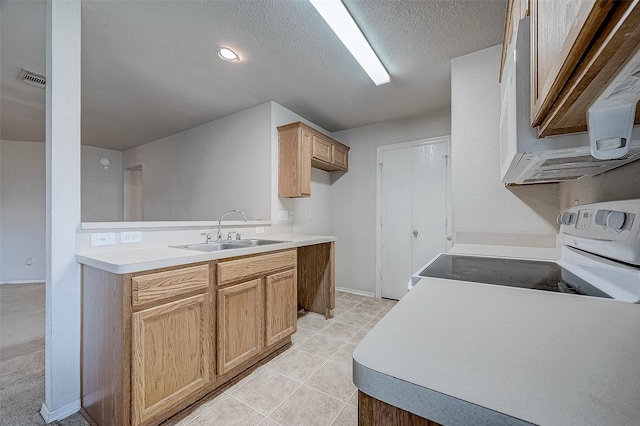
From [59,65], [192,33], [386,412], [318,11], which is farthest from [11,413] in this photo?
[318,11]

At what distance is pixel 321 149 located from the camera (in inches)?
121

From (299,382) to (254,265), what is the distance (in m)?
0.83

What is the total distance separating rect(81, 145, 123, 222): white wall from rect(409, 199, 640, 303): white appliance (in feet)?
20.3

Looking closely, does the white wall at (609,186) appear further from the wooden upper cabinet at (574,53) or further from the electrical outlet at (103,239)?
the electrical outlet at (103,239)

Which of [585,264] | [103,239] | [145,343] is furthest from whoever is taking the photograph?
[103,239]

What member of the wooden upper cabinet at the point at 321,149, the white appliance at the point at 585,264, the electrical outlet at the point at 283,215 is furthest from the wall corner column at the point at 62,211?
the wooden upper cabinet at the point at 321,149

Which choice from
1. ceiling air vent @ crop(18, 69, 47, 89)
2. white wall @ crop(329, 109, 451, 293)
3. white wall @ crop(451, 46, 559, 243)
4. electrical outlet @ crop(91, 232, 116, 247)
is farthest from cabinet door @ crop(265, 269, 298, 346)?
ceiling air vent @ crop(18, 69, 47, 89)

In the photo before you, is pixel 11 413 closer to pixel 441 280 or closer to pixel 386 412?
pixel 386 412

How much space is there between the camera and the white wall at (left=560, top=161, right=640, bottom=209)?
84 cm

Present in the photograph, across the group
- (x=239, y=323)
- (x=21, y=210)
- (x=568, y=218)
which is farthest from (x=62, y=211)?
(x=21, y=210)

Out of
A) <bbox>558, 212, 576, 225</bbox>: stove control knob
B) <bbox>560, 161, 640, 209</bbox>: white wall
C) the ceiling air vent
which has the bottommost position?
<bbox>558, 212, 576, 225</bbox>: stove control knob

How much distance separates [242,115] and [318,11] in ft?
5.88

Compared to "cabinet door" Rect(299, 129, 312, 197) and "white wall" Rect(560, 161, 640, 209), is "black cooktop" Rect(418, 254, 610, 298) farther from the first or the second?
"cabinet door" Rect(299, 129, 312, 197)

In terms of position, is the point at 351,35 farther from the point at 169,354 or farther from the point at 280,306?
→ the point at 169,354
